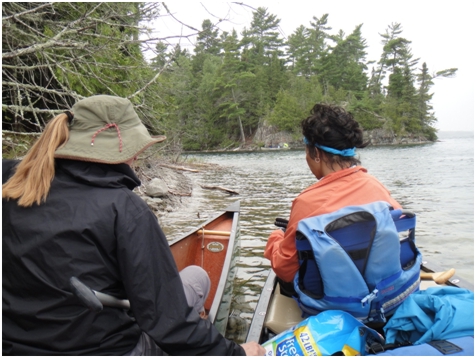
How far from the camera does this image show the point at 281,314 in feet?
8.45

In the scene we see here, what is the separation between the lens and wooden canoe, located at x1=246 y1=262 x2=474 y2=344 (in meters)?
2.37

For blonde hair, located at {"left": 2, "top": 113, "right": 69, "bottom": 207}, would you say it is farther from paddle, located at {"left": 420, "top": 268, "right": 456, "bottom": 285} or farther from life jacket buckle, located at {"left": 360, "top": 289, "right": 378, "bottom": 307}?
paddle, located at {"left": 420, "top": 268, "right": 456, "bottom": 285}

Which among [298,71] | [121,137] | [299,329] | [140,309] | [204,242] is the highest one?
[298,71]

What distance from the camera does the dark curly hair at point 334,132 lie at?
2275mm

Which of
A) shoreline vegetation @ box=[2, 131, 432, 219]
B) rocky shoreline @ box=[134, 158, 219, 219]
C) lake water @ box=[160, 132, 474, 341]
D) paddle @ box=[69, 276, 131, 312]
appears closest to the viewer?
paddle @ box=[69, 276, 131, 312]

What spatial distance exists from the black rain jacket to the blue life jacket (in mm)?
808

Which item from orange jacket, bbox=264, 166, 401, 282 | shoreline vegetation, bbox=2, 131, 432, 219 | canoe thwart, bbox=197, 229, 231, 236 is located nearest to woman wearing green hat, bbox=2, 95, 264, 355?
orange jacket, bbox=264, 166, 401, 282

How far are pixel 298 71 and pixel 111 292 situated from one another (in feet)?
216

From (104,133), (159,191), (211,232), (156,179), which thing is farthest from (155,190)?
(104,133)

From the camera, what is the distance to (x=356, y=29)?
61781 millimetres

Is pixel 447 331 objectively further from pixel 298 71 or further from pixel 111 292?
pixel 298 71

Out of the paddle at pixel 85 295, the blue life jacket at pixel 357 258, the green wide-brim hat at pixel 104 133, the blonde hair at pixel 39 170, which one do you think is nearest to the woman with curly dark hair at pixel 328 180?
the blue life jacket at pixel 357 258

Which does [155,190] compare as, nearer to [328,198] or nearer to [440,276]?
[440,276]

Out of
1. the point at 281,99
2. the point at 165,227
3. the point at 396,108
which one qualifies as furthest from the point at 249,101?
the point at 165,227
